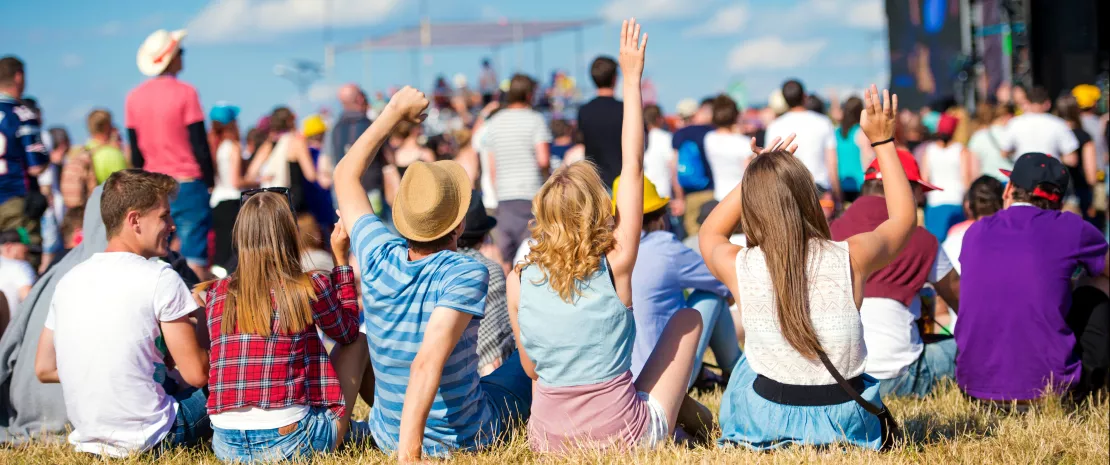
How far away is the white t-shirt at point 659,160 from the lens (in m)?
8.64

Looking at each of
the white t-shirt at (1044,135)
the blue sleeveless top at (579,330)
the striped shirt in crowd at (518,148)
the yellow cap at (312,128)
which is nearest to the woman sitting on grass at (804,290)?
the blue sleeveless top at (579,330)

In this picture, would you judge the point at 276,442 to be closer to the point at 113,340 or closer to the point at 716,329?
the point at 113,340

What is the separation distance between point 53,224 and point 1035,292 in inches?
227

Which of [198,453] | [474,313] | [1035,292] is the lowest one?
[198,453]

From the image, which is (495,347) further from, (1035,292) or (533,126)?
(533,126)

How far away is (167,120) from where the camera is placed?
6195mm

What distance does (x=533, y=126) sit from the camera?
23.8ft

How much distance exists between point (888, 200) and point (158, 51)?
186 inches

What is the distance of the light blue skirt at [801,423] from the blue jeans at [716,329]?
103 centimetres

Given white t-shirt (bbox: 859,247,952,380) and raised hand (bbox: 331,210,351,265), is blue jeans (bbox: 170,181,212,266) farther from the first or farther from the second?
white t-shirt (bbox: 859,247,952,380)

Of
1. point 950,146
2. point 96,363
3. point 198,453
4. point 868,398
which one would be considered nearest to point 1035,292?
point 868,398

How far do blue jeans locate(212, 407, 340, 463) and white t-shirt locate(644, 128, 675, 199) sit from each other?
5.34 m

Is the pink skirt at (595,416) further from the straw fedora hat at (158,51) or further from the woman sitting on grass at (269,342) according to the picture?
the straw fedora hat at (158,51)

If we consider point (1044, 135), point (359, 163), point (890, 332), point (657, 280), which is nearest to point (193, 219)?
point (359, 163)
